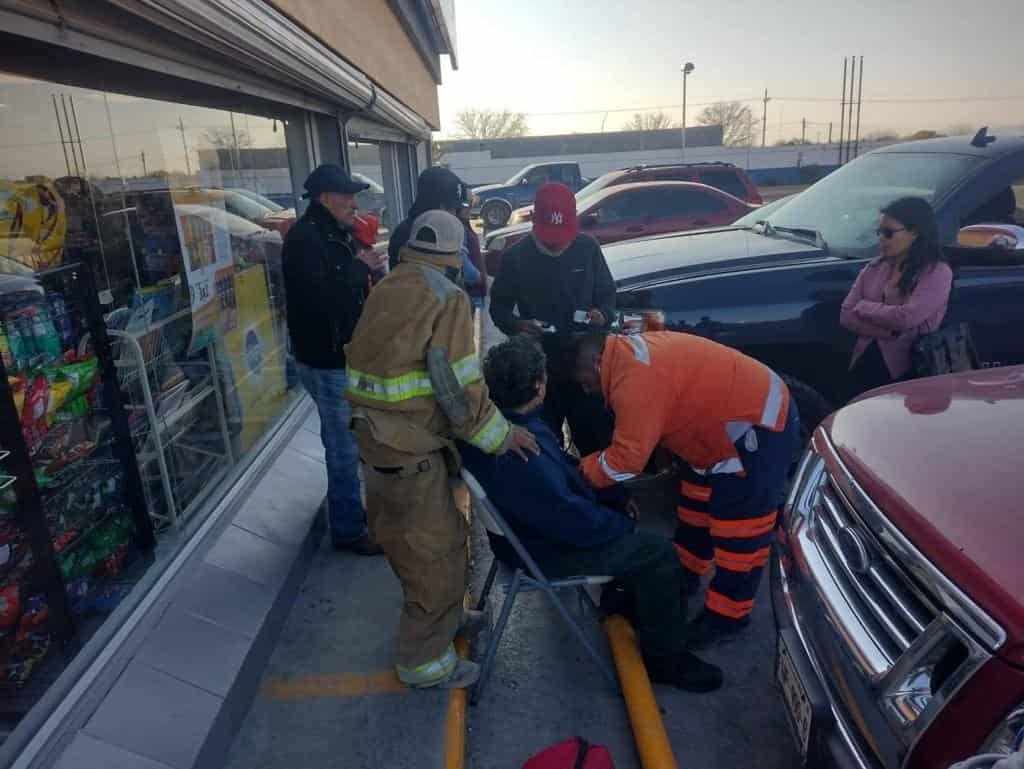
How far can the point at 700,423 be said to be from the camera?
283cm

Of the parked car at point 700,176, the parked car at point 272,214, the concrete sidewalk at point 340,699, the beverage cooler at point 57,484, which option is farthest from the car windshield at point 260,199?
the parked car at point 700,176

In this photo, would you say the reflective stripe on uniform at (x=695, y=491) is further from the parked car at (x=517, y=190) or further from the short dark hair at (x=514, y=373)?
the parked car at (x=517, y=190)

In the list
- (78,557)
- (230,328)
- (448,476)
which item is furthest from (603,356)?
(230,328)

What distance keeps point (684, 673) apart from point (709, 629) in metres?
0.32

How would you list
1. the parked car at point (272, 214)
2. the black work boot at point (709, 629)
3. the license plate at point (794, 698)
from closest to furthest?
the license plate at point (794, 698), the black work boot at point (709, 629), the parked car at point (272, 214)

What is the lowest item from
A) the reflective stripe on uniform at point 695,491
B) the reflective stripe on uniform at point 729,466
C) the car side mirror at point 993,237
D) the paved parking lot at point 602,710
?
the paved parking lot at point 602,710

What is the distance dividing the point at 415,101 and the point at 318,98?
4.67 meters

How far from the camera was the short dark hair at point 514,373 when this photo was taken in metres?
2.60

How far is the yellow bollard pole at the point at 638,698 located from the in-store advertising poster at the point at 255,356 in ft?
7.53

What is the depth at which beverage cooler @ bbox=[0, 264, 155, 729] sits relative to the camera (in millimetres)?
2283

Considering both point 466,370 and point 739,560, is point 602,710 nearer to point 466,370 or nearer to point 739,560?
point 739,560

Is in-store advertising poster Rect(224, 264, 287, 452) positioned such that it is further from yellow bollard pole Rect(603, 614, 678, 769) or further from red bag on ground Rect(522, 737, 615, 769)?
red bag on ground Rect(522, 737, 615, 769)

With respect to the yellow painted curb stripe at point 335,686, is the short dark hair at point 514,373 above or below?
above

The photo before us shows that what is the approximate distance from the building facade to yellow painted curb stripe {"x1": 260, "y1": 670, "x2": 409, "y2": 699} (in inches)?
5.4
